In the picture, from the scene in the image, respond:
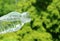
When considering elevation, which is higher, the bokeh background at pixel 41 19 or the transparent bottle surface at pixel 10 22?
the transparent bottle surface at pixel 10 22

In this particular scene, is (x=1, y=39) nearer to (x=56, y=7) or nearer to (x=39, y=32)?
(x=39, y=32)

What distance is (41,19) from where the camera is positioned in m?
9.86

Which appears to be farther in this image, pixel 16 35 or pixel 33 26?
pixel 33 26

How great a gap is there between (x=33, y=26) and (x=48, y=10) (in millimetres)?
626

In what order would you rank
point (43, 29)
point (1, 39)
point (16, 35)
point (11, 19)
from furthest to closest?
point (43, 29) → point (16, 35) → point (1, 39) → point (11, 19)

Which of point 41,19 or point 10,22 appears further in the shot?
point 41,19

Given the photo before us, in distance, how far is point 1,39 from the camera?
8469 millimetres

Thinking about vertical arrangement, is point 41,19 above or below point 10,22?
below

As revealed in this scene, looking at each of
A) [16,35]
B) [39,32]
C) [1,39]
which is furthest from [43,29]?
[1,39]

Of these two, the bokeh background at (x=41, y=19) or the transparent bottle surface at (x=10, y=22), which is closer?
the transparent bottle surface at (x=10, y=22)

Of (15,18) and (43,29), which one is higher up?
(15,18)

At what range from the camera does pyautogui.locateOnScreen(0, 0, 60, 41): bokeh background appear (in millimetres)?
9438

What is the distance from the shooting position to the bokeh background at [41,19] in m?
9.44

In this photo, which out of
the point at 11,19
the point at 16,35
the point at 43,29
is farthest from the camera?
the point at 43,29
